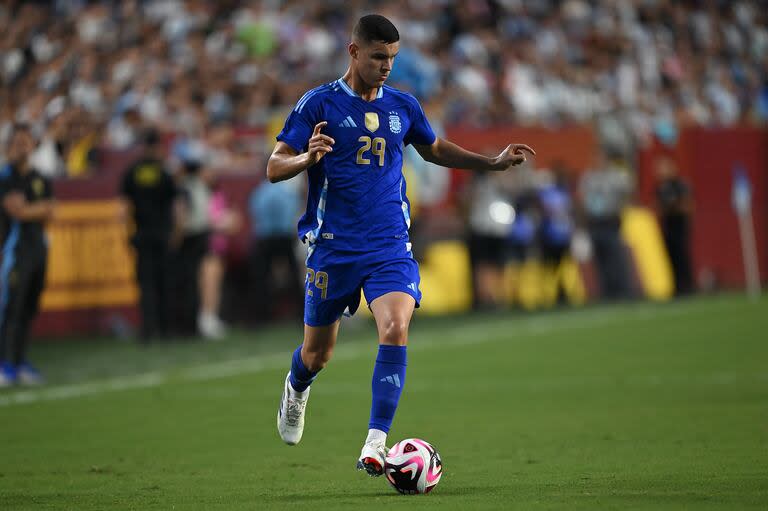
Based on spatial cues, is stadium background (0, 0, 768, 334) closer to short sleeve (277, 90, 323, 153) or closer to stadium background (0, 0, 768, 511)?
stadium background (0, 0, 768, 511)

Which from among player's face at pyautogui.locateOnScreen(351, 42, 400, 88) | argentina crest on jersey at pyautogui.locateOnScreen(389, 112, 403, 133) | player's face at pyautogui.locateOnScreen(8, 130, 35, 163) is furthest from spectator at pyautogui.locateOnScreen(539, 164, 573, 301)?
player's face at pyautogui.locateOnScreen(351, 42, 400, 88)

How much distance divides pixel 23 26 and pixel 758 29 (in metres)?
19.5

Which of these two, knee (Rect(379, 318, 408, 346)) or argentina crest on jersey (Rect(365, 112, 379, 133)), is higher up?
argentina crest on jersey (Rect(365, 112, 379, 133))

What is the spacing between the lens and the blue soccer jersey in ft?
26.5

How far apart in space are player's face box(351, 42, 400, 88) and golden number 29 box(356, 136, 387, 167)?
0.30 metres

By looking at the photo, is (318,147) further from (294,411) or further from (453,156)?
(294,411)

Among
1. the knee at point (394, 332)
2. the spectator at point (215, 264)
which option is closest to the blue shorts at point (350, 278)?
the knee at point (394, 332)

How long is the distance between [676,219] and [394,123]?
18.1m

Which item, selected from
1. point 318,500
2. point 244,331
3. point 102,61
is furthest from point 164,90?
point 318,500

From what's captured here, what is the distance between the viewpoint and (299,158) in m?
7.55

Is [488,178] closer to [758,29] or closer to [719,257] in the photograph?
[719,257]

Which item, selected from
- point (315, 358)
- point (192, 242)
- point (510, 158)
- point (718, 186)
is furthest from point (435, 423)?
point (718, 186)

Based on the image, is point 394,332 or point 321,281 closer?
point 394,332

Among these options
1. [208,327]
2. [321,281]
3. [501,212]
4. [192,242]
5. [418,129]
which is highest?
[418,129]
